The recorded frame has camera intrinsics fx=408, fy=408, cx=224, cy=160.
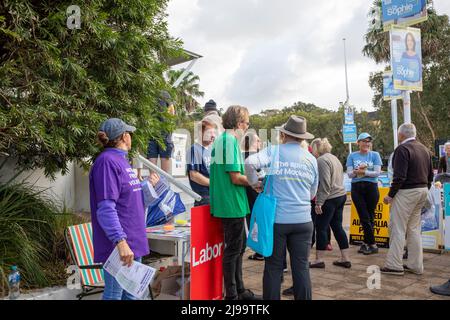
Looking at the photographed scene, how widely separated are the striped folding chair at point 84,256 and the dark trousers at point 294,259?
1638mm

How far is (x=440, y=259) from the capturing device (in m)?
6.39

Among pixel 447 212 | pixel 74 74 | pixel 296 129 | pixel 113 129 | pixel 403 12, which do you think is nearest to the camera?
pixel 113 129

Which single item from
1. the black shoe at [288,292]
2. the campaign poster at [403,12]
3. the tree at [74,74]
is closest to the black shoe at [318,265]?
the black shoe at [288,292]

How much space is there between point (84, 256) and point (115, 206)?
1593 millimetres

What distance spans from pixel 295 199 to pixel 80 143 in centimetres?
236

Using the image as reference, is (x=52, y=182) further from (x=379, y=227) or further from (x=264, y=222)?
(x=379, y=227)

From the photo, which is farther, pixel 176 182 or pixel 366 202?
pixel 366 202

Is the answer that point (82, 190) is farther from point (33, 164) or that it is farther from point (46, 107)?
point (46, 107)

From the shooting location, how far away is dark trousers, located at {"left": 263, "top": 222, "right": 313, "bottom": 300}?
3.54 m

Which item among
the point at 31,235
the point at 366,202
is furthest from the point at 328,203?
the point at 31,235

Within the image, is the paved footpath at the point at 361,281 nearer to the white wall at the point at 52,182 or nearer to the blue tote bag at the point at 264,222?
the blue tote bag at the point at 264,222

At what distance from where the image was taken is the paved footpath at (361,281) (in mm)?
4492

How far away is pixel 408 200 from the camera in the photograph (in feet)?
17.4

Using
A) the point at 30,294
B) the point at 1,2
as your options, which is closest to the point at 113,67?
the point at 1,2
